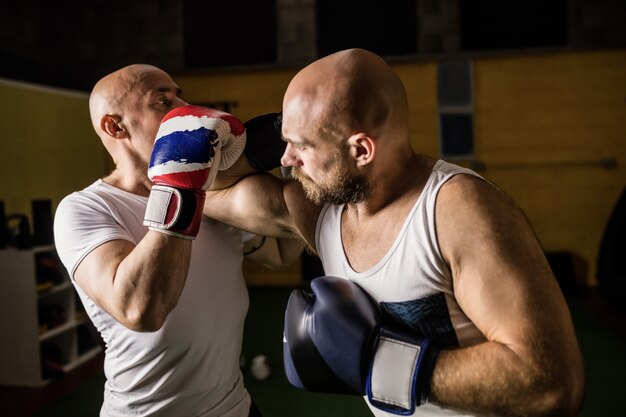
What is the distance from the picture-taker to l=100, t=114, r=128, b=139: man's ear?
177cm

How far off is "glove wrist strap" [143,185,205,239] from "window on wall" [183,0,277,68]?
555cm

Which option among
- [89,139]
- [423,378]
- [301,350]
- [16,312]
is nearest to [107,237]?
[301,350]

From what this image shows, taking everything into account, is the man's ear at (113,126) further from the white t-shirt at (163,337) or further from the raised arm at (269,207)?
the raised arm at (269,207)

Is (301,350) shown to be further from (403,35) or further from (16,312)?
(403,35)

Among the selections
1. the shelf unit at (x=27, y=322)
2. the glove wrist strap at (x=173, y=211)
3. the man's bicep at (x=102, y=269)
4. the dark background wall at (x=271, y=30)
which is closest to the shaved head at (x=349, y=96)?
the glove wrist strap at (x=173, y=211)

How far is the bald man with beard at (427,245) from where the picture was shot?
107 centimetres

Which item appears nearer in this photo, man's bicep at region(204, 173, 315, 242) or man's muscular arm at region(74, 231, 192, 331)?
man's muscular arm at region(74, 231, 192, 331)

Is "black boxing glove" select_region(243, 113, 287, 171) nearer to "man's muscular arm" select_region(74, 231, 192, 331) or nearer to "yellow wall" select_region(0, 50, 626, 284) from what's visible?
"man's muscular arm" select_region(74, 231, 192, 331)

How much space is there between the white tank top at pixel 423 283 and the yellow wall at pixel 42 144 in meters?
4.69

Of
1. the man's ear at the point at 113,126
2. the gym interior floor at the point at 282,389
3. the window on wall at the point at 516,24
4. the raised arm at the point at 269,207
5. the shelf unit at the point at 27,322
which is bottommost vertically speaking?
the gym interior floor at the point at 282,389

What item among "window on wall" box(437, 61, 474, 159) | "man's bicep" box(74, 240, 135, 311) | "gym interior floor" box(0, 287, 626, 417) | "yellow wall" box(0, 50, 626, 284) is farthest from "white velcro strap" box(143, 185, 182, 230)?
"window on wall" box(437, 61, 474, 159)

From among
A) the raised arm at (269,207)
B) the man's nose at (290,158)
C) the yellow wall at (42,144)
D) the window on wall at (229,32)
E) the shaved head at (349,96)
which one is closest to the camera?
the shaved head at (349,96)

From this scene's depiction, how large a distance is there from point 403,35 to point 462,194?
222 inches

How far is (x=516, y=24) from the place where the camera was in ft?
20.3
